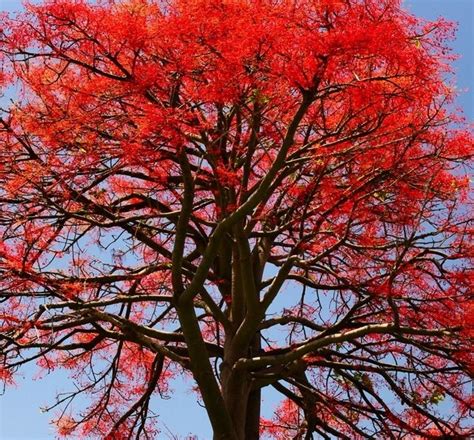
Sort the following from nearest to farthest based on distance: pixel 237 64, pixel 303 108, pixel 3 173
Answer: pixel 303 108, pixel 237 64, pixel 3 173

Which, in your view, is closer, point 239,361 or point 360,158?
point 239,361

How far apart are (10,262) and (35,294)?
0.40m

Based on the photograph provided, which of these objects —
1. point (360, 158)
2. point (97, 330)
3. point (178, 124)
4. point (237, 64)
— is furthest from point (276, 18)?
point (97, 330)

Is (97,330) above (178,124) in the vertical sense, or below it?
below

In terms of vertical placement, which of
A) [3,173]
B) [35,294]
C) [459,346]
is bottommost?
[459,346]

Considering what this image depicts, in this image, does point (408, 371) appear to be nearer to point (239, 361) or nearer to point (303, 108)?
point (239, 361)

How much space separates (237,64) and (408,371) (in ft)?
11.8

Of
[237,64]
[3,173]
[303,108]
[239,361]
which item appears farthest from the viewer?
[3,173]

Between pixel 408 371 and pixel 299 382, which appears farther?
pixel 299 382

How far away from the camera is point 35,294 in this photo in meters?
8.16

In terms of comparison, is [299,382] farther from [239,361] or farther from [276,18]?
[276,18]

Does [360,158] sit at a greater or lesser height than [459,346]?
greater

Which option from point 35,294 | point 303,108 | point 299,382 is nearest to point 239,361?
point 299,382

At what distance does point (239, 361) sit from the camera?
328 inches
